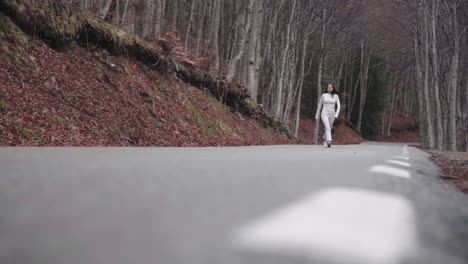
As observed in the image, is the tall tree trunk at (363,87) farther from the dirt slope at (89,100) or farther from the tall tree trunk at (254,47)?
the dirt slope at (89,100)

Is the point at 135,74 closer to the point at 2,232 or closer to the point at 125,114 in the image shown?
the point at 125,114

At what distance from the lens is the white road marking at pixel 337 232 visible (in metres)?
0.95

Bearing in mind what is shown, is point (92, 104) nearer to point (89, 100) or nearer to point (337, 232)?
point (89, 100)

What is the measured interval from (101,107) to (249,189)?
26.2ft

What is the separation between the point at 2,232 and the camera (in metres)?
1.07

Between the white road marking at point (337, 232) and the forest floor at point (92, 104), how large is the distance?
19.9 feet

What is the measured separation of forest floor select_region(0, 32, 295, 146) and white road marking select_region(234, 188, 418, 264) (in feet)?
19.9

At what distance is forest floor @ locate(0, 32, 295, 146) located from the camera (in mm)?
7129

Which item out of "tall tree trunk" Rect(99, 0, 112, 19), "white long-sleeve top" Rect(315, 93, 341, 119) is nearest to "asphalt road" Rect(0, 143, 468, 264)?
"white long-sleeve top" Rect(315, 93, 341, 119)

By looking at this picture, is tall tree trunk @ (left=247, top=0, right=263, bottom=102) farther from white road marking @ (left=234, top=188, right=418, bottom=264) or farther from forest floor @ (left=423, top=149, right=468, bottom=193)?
white road marking @ (left=234, top=188, right=418, bottom=264)

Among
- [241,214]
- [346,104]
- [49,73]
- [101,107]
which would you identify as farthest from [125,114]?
[346,104]

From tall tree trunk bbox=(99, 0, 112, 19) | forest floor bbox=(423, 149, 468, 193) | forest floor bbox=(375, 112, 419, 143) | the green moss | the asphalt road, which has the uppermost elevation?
tall tree trunk bbox=(99, 0, 112, 19)

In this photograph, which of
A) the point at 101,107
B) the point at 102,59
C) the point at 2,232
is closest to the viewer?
the point at 2,232

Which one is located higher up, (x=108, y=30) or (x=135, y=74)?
(x=108, y=30)
